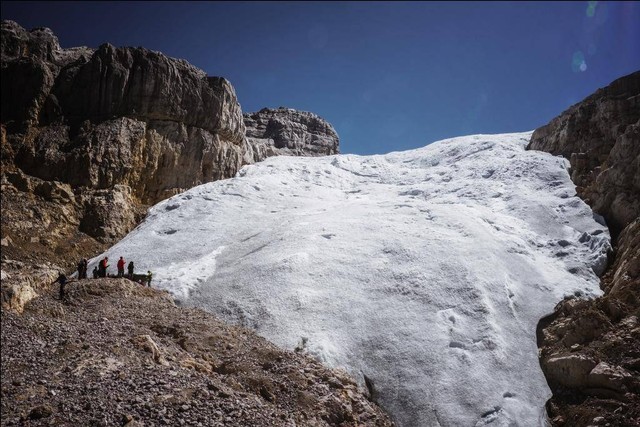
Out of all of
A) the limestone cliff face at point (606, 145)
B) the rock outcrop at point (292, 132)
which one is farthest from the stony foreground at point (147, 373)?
the rock outcrop at point (292, 132)

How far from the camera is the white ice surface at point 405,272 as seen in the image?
1630 cm

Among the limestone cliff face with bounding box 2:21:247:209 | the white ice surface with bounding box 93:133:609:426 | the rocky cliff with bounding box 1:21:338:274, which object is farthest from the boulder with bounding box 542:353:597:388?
the limestone cliff face with bounding box 2:21:247:209

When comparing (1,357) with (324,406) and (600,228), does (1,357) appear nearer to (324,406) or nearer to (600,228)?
(324,406)

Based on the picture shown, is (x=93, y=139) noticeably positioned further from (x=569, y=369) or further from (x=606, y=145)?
(x=606, y=145)

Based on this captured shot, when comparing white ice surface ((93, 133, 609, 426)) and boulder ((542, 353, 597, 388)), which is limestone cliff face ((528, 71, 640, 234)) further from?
boulder ((542, 353, 597, 388))

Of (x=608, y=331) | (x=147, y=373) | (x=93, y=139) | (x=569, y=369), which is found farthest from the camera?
(x=93, y=139)

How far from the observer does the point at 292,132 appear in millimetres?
65625

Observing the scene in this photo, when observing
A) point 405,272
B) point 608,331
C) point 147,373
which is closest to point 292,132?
point 405,272

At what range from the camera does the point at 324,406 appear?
1355 centimetres

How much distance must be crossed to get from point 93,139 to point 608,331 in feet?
102

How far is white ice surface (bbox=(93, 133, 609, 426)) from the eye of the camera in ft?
53.5

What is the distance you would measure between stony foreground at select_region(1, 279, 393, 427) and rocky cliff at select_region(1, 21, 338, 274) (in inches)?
415

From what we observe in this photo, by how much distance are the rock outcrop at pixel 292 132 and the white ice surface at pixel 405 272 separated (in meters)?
23.3

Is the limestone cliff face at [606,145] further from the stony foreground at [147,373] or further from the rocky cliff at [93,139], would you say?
the rocky cliff at [93,139]
